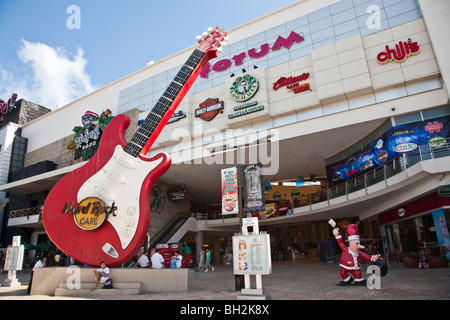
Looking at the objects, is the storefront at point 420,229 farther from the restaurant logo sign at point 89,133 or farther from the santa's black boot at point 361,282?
the restaurant logo sign at point 89,133

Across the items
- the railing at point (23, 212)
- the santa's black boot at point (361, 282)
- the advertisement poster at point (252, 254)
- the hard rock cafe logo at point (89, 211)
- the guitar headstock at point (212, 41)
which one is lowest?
the santa's black boot at point (361, 282)

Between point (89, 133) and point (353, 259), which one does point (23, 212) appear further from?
point (353, 259)

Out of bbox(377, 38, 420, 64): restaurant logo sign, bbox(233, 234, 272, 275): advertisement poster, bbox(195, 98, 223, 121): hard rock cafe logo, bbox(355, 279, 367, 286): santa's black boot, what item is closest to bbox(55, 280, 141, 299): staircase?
bbox(233, 234, 272, 275): advertisement poster

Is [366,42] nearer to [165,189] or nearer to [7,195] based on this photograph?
[165,189]

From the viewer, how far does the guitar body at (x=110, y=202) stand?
29.5 ft

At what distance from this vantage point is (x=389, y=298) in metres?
5.68

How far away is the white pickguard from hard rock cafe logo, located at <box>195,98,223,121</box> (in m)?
10.1

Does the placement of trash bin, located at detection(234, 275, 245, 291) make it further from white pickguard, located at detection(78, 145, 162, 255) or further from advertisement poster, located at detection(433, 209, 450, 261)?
advertisement poster, located at detection(433, 209, 450, 261)

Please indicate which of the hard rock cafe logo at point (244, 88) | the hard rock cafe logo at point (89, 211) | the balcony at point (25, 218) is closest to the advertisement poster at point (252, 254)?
the hard rock cafe logo at point (89, 211)

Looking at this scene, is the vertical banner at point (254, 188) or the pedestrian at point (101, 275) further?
Result: the vertical banner at point (254, 188)

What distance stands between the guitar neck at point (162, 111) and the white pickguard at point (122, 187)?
460 millimetres

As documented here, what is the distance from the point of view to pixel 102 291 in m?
7.74

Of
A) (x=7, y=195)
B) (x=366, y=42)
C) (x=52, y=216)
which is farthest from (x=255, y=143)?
(x=7, y=195)

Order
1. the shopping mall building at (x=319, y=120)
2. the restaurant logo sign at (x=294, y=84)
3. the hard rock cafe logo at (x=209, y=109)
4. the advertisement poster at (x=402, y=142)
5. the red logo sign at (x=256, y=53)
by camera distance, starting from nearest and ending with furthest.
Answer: the advertisement poster at (x=402, y=142)
the shopping mall building at (x=319, y=120)
the restaurant logo sign at (x=294, y=84)
the red logo sign at (x=256, y=53)
the hard rock cafe logo at (x=209, y=109)
